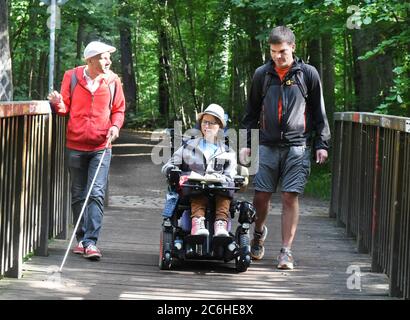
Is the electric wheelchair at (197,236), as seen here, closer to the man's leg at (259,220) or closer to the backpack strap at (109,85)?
the man's leg at (259,220)

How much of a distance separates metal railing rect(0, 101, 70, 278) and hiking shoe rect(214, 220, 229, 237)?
1527mm

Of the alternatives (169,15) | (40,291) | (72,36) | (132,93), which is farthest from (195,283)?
(132,93)

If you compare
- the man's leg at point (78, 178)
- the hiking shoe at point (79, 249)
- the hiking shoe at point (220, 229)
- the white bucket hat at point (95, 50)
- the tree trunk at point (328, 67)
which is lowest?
the hiking shoe at point (79, 249)

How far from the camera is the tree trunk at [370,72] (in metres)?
15.4

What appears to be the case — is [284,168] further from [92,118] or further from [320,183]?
[320,183]

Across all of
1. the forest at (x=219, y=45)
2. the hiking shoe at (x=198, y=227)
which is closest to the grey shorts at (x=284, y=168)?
the hiking shoe at (x=198, y=227)

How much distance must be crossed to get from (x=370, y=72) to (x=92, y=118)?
10.0 m

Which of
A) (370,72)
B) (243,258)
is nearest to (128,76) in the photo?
(370,72)

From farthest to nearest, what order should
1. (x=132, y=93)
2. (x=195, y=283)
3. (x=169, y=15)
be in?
(x=132, y=93) < (x=169, y=15) < (x=195, y=283)

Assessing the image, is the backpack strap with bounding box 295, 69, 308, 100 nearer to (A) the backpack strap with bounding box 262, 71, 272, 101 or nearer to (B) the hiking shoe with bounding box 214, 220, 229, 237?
(A) the backpack strap with bounding box 262, 71, 272, 101

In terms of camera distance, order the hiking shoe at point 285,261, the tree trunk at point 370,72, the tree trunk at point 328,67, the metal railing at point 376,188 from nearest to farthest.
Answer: the metal railing at point 376,188 < the hiking shoe at point 285,261 < the tree trunk at point 370,72 < the tree trunk at point 328,67
